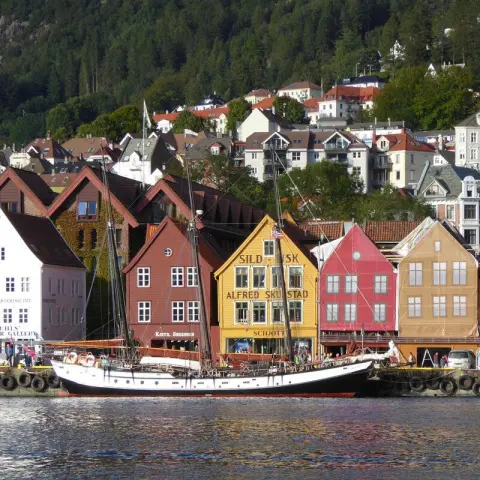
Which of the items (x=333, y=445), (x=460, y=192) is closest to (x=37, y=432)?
(x=333, y=445)

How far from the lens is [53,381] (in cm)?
9431

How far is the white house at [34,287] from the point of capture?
108000 millimetres

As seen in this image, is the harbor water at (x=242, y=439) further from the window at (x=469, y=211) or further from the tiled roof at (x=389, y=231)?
the window at (x=469, y=211)

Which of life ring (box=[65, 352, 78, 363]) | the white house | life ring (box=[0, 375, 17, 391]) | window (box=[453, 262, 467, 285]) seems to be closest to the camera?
life ring (box=[65, 352, 78, 363])

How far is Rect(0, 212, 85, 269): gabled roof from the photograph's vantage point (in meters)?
110

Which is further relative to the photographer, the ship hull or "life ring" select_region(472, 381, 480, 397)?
"life ring" select_region(472, 381, 480, 397)

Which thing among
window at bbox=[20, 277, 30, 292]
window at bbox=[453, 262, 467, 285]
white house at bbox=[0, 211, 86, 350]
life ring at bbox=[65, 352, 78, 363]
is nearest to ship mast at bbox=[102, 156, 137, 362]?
life ring at bbox=[65, 352, 78, 363]

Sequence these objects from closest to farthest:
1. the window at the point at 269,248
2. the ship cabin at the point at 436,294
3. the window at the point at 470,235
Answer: the ship cabin at the point at 436,294 < the window at the point at 269,248 < the window at the point at 470,235

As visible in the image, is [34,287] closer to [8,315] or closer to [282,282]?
[8,315]

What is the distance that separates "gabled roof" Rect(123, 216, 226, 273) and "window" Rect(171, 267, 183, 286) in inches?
79.6

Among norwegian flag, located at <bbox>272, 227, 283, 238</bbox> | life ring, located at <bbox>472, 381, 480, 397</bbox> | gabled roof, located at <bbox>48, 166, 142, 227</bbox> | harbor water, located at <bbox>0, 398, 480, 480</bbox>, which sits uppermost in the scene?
gabled roof, located at <bbox>48, 166, 142, 227</bbox>

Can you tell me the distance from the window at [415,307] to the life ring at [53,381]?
81.8ft

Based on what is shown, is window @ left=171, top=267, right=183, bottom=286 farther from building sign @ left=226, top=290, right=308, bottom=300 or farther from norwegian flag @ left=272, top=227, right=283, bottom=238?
norwegian flag @ left=272, top=227, right=283, bottom=238

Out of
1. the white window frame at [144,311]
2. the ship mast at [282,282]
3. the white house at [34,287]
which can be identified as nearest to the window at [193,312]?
the white window frame at [144,311]
